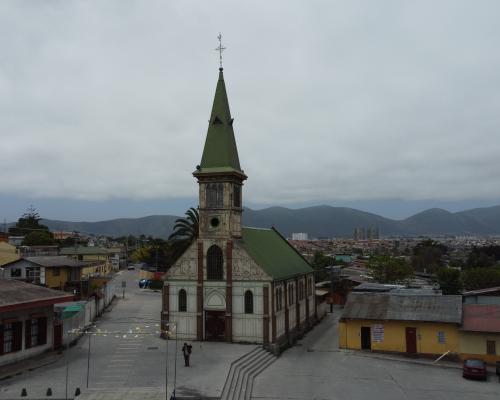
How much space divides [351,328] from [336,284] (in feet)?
104

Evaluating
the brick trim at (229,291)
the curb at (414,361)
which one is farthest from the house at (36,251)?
the curb at (414,361)

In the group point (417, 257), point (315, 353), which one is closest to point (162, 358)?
point (315, 353)

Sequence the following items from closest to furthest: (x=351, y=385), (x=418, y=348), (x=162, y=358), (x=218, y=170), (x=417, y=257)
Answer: (x=351, y=385)
(x=162, y=358)
(x=418, y=348)
(x=218, y=170)
(x=417, y=257)

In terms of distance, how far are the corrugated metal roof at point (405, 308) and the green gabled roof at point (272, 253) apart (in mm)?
6683

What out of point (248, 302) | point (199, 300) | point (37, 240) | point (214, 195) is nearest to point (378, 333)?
point (248, 302)

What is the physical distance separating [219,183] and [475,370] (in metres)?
22.4

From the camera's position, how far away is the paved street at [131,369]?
1043 inches

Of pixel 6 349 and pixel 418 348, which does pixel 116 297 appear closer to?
pixel 6 349

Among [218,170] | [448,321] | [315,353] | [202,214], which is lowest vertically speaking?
[315,353]

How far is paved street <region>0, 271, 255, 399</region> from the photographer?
26500 millimetres

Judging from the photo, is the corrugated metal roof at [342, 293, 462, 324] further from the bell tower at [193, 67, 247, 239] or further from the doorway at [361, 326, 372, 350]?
the bell tower at [193, 67, 247, 239]

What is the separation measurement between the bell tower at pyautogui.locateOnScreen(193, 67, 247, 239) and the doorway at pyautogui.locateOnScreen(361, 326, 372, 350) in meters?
12.3

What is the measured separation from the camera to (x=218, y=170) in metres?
39.9

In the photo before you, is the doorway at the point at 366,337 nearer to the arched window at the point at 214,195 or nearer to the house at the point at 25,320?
the arched window at the point at 214,195
